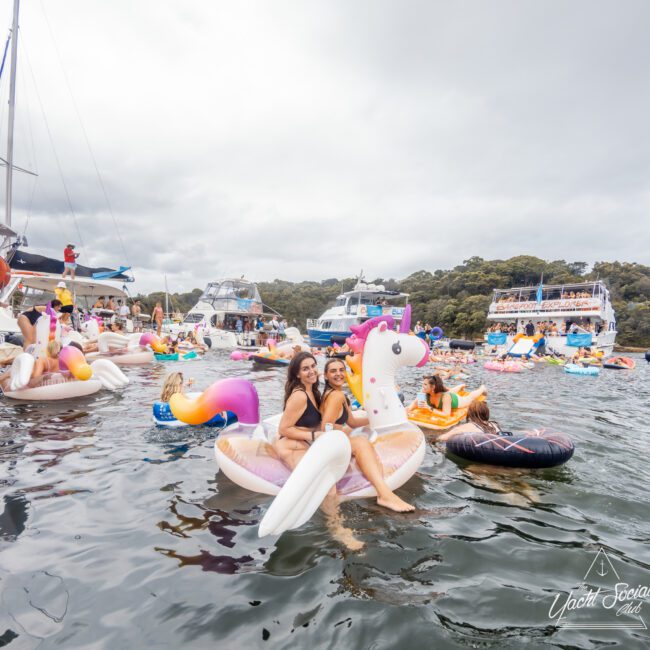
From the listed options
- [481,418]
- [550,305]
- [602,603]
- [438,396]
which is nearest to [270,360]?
[438,396]

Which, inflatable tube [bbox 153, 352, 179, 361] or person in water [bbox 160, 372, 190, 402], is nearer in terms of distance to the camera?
person in water [bbox 160, 372, 190, 402]

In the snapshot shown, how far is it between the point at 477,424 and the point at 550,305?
91.2 feet

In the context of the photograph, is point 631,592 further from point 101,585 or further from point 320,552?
point 101,585

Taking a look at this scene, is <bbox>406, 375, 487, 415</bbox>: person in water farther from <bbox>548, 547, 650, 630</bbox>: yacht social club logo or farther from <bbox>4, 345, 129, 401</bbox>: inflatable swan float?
<bbox>4, 345, 129, 401</bbox>: inflatable swan float

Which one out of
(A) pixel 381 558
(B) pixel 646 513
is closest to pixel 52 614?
(A) pixel 381 558

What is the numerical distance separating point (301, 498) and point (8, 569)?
2023mm

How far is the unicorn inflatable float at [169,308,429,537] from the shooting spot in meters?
3.26

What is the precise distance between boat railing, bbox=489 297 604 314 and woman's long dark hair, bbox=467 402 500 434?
26.5m

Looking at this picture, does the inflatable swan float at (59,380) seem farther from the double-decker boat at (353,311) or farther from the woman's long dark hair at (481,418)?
the double-decker boat at (353,311)

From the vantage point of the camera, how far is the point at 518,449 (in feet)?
15.6

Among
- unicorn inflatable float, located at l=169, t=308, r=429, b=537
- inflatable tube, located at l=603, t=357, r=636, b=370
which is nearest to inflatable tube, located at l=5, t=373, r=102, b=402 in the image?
unicorn inflatable float, located at l=169, t=308, r=429, b=537

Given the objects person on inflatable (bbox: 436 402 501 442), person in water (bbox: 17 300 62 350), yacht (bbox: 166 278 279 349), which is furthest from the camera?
yacht (bbox: 166 278 279 349)

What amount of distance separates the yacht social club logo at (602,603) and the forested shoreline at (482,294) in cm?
4171

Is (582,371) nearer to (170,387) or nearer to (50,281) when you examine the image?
(170,387)
